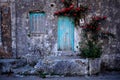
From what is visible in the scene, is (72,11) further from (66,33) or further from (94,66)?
(94,66)

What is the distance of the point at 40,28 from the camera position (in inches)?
508

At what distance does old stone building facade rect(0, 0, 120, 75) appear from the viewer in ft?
41.8

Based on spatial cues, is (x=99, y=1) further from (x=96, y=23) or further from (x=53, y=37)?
(x=53, y=37)

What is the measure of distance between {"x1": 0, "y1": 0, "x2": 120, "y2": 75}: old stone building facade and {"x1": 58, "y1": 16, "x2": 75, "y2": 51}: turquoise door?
6cm

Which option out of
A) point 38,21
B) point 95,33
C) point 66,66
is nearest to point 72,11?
point 95,33

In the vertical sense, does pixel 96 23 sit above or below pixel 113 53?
above

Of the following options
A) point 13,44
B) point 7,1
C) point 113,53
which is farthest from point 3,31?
point 113,53

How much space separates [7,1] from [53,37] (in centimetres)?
341

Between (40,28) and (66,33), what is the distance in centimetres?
154

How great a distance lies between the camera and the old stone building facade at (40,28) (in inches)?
501

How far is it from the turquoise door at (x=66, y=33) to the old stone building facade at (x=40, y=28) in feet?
0.19

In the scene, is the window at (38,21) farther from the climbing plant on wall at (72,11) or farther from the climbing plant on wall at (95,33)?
the climbing plant on wall at (95,33)

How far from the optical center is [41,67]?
1100cm

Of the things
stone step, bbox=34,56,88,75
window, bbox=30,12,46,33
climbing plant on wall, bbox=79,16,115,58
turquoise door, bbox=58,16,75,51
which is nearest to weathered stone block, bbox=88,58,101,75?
stone step, bbox=34,56,88,75
